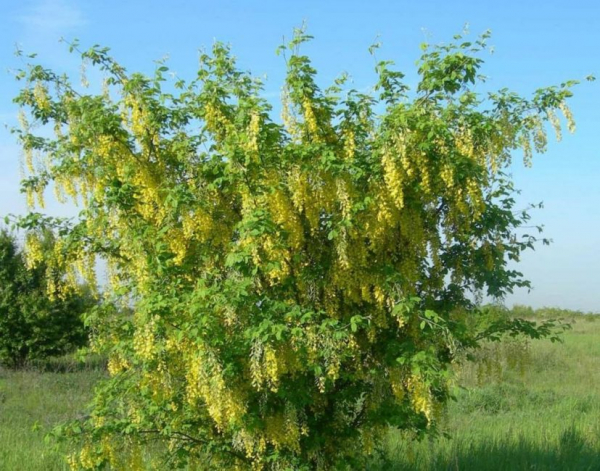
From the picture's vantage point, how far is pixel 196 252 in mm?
4961

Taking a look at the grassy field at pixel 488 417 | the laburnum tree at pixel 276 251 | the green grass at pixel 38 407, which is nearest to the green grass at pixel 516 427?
the grassy field at pixel 488 417

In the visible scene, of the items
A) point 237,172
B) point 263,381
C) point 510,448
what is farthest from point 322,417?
point 510,448

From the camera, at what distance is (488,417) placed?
1156cm

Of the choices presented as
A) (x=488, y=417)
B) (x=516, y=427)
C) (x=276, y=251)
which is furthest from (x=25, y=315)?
(x=276, y=251)

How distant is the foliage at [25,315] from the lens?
56.2ft

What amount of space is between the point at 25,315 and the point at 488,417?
1143 centimetres

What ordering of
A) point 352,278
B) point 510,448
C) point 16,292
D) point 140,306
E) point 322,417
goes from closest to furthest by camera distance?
point 140,306, point 352,278, point 322,417, point 510,448, point 16,292

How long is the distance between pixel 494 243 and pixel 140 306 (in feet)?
9.00

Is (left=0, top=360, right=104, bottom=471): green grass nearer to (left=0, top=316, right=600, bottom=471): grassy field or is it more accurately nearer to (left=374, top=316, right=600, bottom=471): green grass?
(left=0, top=316, right=600, bottom=471): grassy field

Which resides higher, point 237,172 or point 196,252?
point 237,172

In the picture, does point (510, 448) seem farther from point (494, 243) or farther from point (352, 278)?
point (352, 278)

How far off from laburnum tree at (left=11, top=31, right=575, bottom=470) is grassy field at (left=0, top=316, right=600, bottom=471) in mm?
936

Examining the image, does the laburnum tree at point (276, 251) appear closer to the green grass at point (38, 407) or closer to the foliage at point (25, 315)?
the green grass at point (38, 407)

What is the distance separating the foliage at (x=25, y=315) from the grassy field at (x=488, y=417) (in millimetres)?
654
